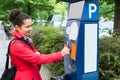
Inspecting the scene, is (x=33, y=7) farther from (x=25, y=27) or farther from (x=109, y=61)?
(x=25, y=27)

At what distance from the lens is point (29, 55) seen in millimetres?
3430

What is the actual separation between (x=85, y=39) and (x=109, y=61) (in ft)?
7.66

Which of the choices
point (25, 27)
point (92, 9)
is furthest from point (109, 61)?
point (92, 9)

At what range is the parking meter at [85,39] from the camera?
3.13 m

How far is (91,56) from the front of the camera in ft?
10.6

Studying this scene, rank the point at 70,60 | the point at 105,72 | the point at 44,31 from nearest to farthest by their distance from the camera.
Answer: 1. the point at 70,60
2. the point at 105,72
3. the point at 44,31

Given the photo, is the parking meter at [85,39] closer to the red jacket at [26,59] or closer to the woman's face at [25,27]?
the red jacket at [26,59]

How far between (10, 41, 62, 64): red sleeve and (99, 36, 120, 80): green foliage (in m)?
1.97

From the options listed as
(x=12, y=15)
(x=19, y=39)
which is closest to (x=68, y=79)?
(x=19, y=39)

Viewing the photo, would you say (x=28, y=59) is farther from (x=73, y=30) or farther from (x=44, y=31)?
(x=44, y=31)

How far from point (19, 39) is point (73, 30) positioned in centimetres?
68

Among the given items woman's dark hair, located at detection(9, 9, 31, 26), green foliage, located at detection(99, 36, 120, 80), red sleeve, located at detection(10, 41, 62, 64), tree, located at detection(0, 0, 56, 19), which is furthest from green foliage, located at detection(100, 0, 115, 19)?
tree, located at detection(0, 0, 56, 19)

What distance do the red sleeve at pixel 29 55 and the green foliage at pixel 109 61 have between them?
6.45 feet

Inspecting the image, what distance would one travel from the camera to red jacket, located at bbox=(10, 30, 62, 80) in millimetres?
3364
